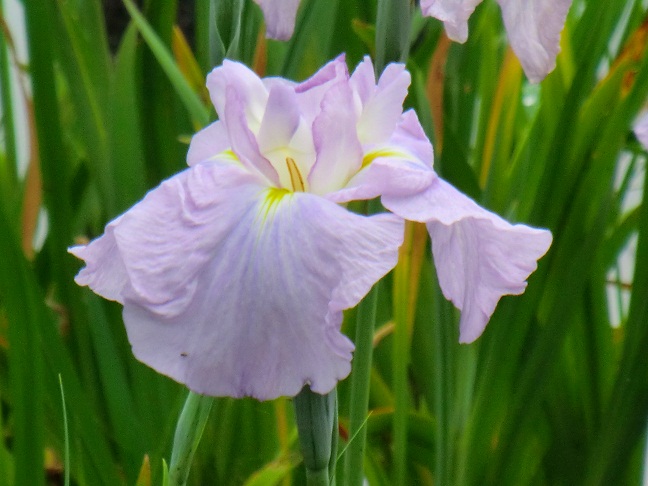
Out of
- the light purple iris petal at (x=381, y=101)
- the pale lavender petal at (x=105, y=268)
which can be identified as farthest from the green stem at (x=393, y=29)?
the pale lavender petal at (x=105, y=268)

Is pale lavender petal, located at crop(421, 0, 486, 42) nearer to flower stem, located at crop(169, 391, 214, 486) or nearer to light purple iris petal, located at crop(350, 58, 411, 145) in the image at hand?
light purple iris petal, located at crop(350, 58, 411, 145)

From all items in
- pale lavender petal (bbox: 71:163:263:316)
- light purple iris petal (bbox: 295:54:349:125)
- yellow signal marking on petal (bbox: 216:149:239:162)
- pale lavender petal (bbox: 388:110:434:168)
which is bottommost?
pale lavender petal (bbox: 71:163:263:316)

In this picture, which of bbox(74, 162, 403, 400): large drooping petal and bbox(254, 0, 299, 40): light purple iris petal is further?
bbox(254, 0, 299, 40): light purple iris petal

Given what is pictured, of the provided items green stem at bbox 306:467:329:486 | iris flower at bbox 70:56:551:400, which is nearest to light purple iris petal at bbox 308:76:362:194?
iris flower at bbox 70:56:551:400

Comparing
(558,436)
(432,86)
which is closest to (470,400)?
(558,436)

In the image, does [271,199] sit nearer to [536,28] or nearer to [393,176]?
[393,176]

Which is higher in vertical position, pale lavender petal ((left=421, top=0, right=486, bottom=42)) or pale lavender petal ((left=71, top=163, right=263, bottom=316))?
pale lavender petal ((left=421, top=0, right=486, bottom=42))

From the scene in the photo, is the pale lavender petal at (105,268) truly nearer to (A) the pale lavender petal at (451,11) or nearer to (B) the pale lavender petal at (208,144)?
(B) the pale lavender petal at (208,144)
